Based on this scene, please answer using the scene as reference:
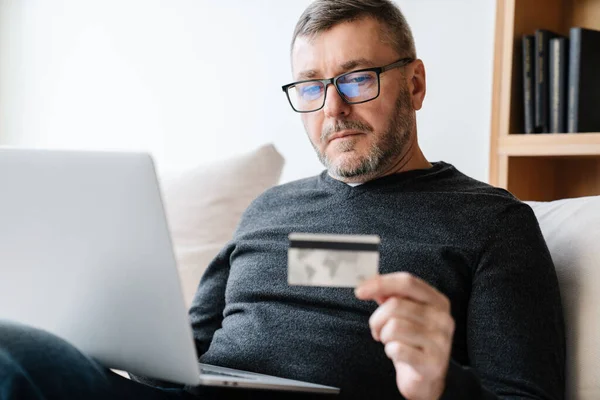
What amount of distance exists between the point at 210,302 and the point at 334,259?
0.74 m

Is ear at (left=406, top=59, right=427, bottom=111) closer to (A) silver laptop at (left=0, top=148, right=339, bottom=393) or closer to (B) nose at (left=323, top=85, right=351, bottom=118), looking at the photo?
(B) nose at (left=323, top=85, right=351, bottom=118)

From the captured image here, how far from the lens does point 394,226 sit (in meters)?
1.26

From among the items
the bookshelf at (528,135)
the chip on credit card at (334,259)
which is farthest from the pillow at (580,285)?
the chip on credit card at (334,259)

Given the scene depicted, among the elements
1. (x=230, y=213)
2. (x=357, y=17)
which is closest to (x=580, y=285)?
(x=357, y=17)

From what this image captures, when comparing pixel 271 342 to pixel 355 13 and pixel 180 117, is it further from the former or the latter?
pixel 180 117

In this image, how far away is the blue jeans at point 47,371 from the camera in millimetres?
891

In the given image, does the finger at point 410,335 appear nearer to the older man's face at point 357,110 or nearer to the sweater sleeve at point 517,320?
the sweater sleeve at point 517,320

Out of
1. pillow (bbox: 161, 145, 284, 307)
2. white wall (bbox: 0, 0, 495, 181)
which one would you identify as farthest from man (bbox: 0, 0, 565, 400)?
white wall (bbox: 0, 0, 495, 181)

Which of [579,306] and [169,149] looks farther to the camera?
[169,149]

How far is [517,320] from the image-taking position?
3.47ft

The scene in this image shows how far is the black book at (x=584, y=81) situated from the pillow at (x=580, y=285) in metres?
0.38

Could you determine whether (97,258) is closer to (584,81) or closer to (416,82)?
(416,82)

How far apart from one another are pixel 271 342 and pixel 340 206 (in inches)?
10.6

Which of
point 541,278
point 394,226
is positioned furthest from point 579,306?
point 394,226
